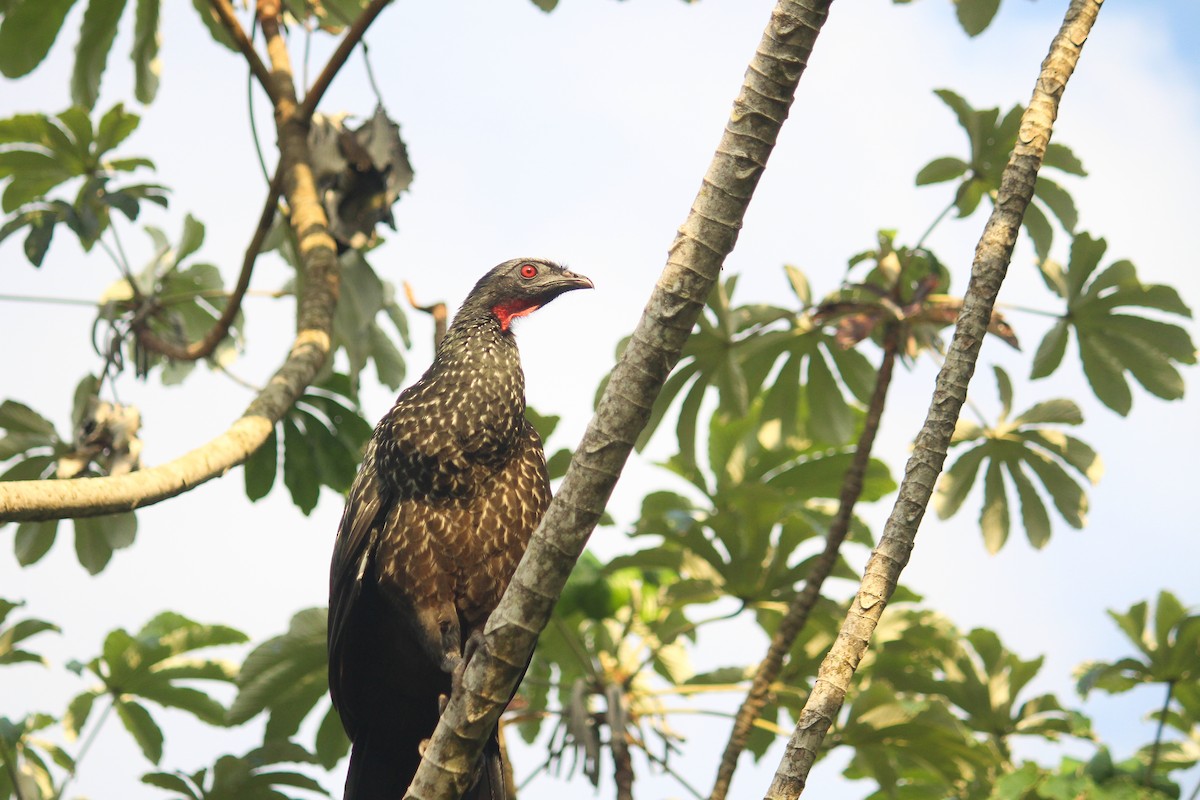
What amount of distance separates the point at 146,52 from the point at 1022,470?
4158 millimetres

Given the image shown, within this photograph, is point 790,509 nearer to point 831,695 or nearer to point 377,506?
point 377,506

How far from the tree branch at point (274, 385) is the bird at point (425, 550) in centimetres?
39

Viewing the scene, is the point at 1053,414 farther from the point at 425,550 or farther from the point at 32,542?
the point at 32,542

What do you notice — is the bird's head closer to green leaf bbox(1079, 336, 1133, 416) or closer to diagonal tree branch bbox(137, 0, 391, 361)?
diagonal tree branch bbox(137, 0, 391, 361)

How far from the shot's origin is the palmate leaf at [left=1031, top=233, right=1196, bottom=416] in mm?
4613

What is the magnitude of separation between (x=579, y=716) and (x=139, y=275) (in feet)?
9.82

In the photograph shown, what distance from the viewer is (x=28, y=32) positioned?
4691 millimetres

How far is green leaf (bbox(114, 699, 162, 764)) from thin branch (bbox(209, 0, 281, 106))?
2485 millimetres

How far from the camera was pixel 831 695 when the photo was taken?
7.29 ft

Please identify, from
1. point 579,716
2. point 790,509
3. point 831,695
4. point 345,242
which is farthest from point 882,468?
point 831,695

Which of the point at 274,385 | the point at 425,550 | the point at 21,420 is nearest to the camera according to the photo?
the point at 425,550

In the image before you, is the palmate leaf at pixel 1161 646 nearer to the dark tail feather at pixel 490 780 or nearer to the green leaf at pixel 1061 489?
the green leaf at pixel 1061 489

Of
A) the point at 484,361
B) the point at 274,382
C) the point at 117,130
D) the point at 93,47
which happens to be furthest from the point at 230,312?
the point at 93,47

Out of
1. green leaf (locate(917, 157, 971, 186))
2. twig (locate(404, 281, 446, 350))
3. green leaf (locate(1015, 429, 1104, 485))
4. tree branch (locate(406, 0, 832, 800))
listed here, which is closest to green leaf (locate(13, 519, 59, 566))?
twig (locate(404, 281, 446, 350))
